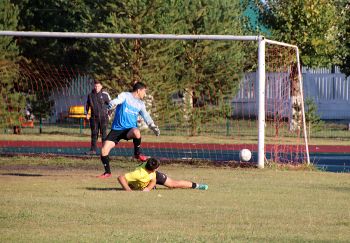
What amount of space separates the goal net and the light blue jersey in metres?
6.32

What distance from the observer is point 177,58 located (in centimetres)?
3975

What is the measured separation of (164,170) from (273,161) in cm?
315

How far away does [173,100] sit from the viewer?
3388cm

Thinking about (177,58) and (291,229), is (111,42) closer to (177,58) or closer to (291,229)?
(177,58)

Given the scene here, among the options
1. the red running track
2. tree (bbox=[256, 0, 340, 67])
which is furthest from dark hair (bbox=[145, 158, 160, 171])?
tree (bbox=[256, 0, 340, 67])

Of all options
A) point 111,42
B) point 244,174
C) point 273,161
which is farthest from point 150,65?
point 244,174

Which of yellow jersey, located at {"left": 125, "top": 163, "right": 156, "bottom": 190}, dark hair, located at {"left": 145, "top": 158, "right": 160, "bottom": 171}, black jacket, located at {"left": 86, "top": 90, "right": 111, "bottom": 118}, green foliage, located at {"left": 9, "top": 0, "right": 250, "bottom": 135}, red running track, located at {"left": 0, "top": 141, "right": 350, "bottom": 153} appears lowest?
red running track, located at {"left": 0, "top": 141, "right": 350, "bottom": 153}

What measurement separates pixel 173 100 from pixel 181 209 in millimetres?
18429

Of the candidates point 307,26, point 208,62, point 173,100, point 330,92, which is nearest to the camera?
point 173,100

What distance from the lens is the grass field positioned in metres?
12.7

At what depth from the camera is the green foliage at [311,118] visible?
4288cm

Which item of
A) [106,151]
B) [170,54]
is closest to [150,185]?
[106,151]

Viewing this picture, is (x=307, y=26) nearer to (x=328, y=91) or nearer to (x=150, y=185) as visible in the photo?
(x=328, y=91)

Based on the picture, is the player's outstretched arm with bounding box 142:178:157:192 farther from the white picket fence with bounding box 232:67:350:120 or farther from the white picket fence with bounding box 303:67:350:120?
the white picket fence with bounding box 303:67:350:120
